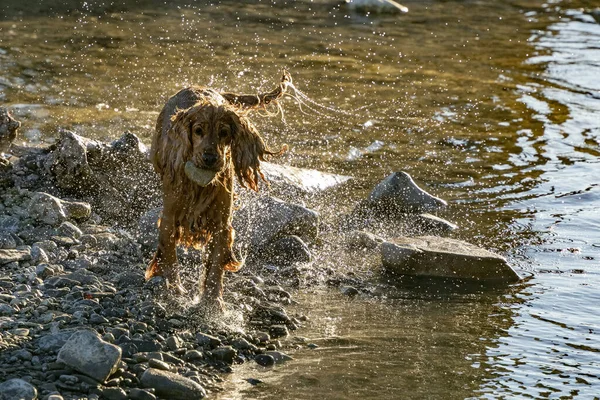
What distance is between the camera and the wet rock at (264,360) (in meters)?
6.21

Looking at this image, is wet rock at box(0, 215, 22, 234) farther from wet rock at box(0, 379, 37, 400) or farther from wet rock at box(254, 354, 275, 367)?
wet rock at box(0, 379, 37, 400)

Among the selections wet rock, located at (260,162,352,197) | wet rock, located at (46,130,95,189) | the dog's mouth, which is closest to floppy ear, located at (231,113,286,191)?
the dog's mouth

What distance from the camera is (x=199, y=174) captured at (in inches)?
248

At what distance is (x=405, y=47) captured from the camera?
18.3 meters

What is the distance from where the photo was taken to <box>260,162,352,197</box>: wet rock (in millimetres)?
9828

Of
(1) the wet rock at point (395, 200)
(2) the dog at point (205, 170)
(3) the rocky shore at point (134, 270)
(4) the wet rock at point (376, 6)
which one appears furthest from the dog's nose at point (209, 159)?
(4) the wet rock at point (376, 6)

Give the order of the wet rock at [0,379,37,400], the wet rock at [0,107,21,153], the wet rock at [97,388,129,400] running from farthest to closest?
the wet rock at [0,107,21,153], the wet rock at [97,388,129,400], the wet rock at [0,379,37,400]

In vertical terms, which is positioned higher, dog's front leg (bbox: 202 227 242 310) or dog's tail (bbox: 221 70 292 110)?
dog's tail (bbox: 221 70 292 110)

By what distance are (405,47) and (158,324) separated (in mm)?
12787

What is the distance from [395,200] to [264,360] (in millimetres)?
3888

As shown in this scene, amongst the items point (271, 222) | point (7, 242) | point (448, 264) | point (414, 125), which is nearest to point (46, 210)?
point (7, 242)

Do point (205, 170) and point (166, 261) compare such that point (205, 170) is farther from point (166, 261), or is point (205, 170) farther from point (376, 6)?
point (376, 6)

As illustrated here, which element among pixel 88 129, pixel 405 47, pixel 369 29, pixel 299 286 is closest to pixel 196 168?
pixel 299 286

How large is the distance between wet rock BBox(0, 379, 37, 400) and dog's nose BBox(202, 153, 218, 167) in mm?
1718
